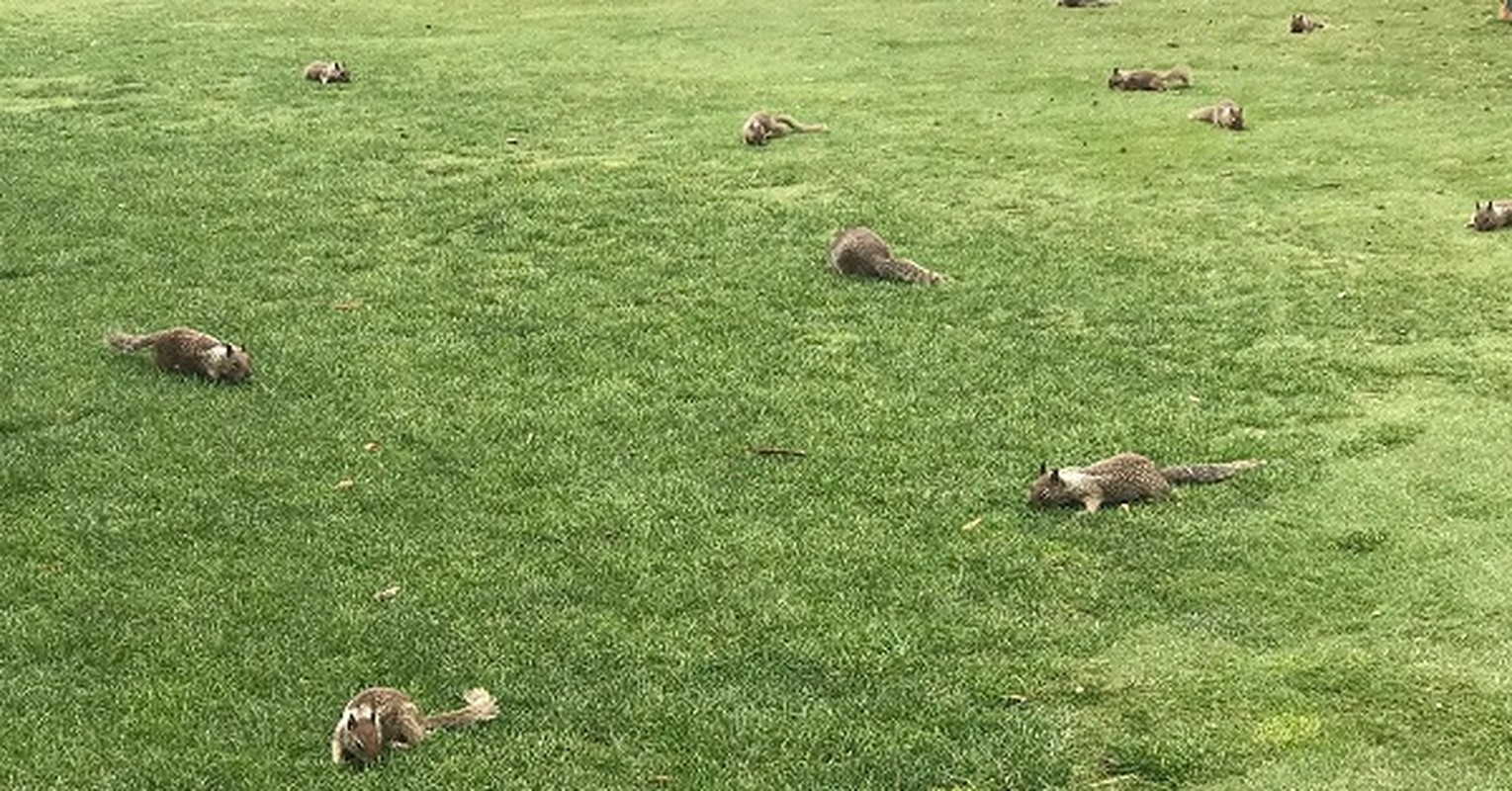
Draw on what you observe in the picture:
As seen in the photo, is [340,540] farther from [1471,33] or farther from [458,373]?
[1471,33]

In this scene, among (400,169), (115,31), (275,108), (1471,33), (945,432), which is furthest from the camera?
(115,31)

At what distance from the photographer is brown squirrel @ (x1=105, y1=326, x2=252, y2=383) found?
6.02m

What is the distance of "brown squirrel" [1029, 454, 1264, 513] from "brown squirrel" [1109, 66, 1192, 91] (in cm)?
682

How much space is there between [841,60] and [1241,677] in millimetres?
9546

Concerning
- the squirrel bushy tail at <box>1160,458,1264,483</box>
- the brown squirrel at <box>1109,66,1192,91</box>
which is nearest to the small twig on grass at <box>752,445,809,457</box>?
the squirrel bushy tail at <box>1160,458,1264,483</box>

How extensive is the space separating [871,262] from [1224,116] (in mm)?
3921

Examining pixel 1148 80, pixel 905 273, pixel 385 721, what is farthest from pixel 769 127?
pixel 385 721

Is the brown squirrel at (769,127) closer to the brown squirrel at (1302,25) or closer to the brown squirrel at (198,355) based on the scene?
the brown squirrel at (198,355)

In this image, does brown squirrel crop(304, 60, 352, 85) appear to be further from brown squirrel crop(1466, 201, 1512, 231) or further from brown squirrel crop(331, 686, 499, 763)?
brown squirrel crop(331, 686, 499, 763)

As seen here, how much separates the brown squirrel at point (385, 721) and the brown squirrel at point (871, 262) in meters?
3.70

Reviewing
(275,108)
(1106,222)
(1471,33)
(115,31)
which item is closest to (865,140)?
(1106,222)

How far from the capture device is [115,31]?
14562 mm

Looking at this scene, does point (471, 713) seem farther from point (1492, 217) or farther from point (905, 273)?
point (1492, 217)

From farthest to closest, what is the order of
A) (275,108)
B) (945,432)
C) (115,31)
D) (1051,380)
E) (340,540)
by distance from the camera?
1. (115,31)
2. (275,108)
3. (1051,380)
4. (945,432)
5. (340,540)
